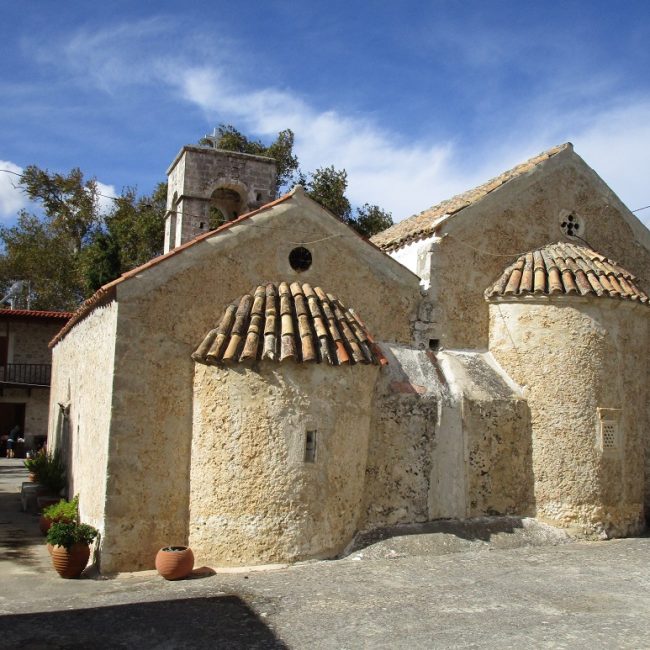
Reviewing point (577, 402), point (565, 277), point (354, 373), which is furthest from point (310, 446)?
point (565, 277)

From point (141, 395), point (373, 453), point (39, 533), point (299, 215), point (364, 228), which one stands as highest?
point (364, 228)

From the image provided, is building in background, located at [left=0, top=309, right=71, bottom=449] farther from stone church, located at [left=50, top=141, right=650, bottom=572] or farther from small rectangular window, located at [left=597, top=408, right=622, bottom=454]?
small rectangular window, located at [left=597, top=408, right=622, bottom=454]

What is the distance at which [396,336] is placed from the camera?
10.2m

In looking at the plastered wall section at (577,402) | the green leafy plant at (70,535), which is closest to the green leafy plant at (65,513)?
the green leafy plant at (70,535)

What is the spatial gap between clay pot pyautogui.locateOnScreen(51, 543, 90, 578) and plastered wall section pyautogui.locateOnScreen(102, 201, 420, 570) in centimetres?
28

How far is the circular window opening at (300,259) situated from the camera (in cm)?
975

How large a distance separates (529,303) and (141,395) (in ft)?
19.6

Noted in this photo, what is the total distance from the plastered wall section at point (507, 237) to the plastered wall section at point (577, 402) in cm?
74

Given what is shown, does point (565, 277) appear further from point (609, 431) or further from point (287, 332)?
point (287, 332)

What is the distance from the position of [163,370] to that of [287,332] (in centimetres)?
166

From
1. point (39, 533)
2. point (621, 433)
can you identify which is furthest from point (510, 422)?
point (39, 533)

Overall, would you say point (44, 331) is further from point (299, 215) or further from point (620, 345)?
point (620, 345)

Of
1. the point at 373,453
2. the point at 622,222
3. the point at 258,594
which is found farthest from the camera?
the point at 622,222

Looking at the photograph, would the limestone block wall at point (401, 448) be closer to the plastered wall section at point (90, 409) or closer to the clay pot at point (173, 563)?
the clay pot at point (173, 563)
